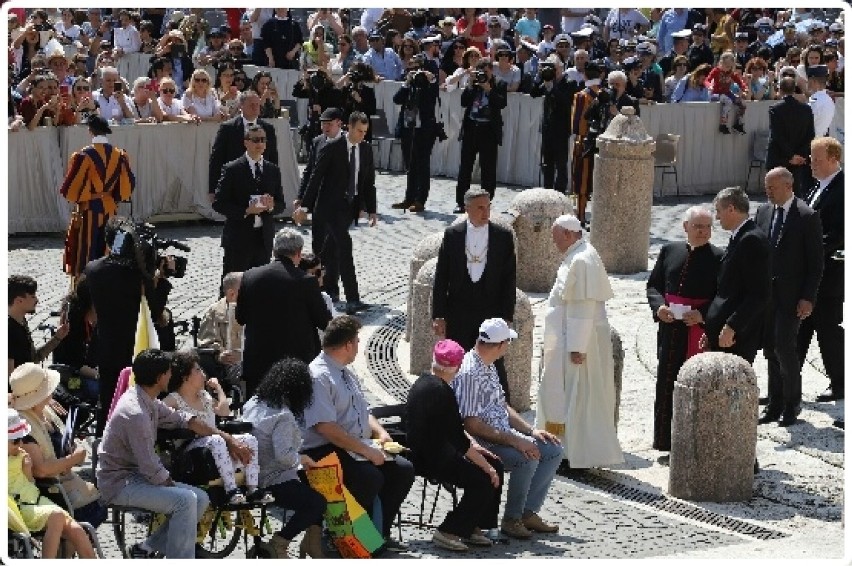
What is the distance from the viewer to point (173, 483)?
441 inches

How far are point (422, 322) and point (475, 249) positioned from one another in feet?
5.22

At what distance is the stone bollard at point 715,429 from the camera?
44.0 ft

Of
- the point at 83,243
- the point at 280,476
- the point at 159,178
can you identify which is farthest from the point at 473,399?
the point at 159,178

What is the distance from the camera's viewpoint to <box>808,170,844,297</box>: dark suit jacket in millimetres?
15453

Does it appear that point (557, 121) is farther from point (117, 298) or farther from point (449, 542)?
point (449, 542)

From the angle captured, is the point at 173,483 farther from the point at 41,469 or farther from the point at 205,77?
the point at 205,77

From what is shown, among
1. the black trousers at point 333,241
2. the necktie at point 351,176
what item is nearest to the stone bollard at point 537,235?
the necktie at point 351,176

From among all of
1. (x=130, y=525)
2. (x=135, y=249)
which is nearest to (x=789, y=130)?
(x=135, y=249)

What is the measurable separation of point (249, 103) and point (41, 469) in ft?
28.3

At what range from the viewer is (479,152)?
24.0 metres

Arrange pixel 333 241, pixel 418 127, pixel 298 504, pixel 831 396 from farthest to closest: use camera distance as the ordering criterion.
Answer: pixel 418 127 < pixel 333 241 < pixel 831 396 < pixel 298 504

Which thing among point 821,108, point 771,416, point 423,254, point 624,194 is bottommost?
point 771,416

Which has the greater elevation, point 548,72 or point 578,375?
point 548,72

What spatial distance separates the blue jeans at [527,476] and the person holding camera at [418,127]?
1171 cm
